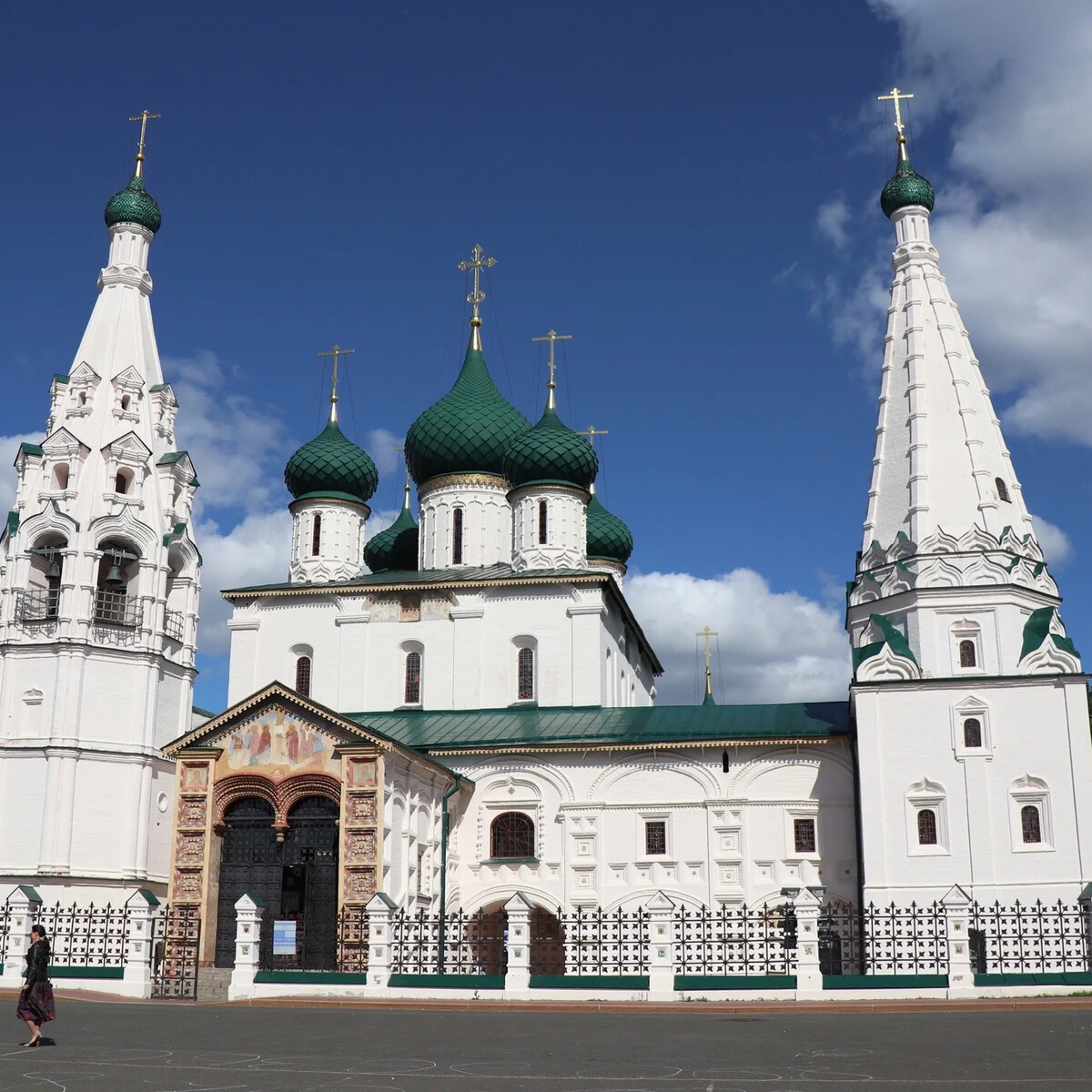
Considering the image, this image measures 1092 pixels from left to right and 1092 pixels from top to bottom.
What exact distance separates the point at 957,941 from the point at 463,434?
17196 mm

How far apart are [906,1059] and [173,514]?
20034 millimetres

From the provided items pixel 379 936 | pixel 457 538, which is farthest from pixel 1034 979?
pixel 457 538

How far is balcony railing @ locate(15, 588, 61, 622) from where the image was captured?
24.0 metres

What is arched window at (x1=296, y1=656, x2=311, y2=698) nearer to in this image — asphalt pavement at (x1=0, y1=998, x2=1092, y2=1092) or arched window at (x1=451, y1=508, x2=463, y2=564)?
arched window at (x1=451, y1=508, x2=463, y2=564)

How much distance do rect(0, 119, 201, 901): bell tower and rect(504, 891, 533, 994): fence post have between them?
31.5 feet

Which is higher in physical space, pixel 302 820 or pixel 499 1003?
pixel 302 820

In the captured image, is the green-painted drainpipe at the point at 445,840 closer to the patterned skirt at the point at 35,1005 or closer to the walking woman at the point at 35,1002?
the walking woman at the point at 35,1002

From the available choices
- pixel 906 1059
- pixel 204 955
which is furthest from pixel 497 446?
pixel 906 1059

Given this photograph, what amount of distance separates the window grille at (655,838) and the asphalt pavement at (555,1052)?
372 inches

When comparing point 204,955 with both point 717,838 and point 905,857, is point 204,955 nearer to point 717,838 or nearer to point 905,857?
point 717,838

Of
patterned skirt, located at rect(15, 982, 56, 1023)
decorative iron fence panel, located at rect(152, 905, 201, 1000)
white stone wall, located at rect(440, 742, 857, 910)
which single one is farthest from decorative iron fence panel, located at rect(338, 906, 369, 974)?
patterned skirt, located at rect(15, 982, 56, 1023)

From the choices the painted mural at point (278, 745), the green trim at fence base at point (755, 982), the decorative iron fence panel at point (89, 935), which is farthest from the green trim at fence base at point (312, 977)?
the green trim at fence base at point (755, 982)

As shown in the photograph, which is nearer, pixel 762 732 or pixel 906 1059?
pixel 906 1059

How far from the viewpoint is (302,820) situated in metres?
21.0
